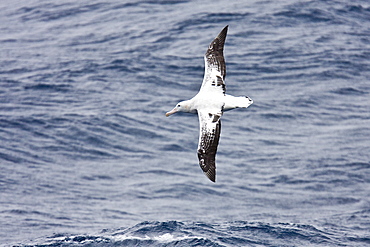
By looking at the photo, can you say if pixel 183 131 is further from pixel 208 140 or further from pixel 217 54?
pixel 208 140

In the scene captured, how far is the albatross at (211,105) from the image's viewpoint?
14281 millimetres

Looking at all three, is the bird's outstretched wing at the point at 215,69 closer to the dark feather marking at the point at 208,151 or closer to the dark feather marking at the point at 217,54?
the dark feather marking at the point at 217,54

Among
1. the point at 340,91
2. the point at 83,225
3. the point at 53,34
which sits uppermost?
the point at 53,34

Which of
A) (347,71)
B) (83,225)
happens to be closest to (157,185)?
(83,225)

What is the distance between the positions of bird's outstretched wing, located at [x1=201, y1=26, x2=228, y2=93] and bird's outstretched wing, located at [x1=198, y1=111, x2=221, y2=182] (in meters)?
1.06

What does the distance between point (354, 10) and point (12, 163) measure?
770 inches

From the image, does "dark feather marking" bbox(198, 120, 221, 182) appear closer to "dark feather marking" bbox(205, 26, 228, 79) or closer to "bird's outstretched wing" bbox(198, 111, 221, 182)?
"bird's outstretched wing" bbox(198, 111, 221, 182)

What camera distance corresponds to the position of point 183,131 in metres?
25.7

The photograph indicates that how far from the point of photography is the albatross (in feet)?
46.9

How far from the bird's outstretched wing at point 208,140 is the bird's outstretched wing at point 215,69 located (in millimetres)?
1065

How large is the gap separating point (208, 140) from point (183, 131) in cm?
1129

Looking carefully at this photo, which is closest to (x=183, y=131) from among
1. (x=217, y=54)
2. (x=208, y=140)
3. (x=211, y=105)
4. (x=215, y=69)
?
(x=217, y=54)

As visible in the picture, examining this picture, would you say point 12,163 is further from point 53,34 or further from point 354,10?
point 354,10

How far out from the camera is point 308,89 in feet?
90.2
